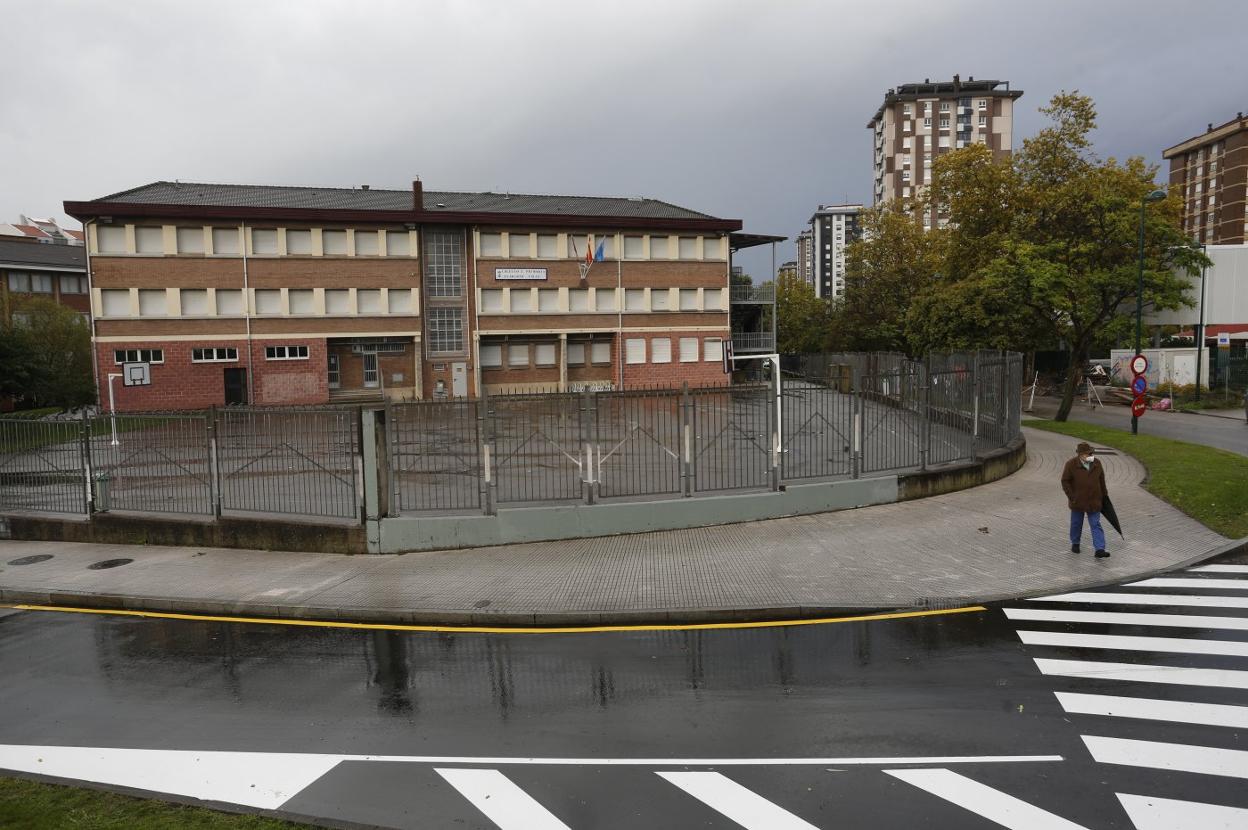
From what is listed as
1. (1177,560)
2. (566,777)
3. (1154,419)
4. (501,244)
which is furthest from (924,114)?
(566,777)

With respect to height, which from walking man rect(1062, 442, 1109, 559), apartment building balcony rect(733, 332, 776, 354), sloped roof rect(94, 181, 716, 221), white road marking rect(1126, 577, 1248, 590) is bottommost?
white road marking rect(1126, 577, 1248, 590)

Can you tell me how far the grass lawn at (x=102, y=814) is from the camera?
4812 mm

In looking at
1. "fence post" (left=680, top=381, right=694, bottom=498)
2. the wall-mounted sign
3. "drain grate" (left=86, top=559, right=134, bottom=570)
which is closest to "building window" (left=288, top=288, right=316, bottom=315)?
the wall-mounted sign

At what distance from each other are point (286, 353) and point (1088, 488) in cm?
4557

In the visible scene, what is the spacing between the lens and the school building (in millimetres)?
44906

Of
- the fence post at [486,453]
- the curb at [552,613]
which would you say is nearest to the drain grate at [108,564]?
the curb at [552,613]

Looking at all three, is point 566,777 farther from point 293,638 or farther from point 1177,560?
point 1177,560

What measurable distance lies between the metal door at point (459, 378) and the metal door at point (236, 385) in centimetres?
1224

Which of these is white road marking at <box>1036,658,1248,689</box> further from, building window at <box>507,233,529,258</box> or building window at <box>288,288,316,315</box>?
building window at <box>507,233,529,258</box>

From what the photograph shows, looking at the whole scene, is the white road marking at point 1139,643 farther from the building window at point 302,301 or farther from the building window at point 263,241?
the building window at point 263,241

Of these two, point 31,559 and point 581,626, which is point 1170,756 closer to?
point 581,626

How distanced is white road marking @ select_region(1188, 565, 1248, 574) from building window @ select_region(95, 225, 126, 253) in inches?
1984

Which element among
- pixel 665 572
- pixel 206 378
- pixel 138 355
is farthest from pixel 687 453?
pixel 138 355

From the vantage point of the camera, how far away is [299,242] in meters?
A: 47.3
